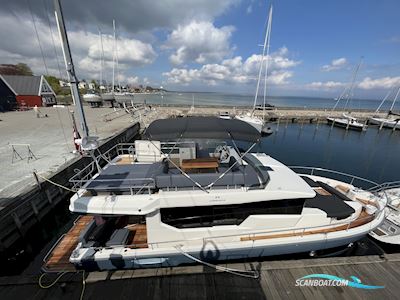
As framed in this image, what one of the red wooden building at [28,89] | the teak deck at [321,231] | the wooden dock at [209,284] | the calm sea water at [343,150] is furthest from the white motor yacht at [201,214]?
the red wooden building at [28,89]

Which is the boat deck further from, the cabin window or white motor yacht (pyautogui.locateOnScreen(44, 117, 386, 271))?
the cabin window

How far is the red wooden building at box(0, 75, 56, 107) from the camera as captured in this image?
1313 inches

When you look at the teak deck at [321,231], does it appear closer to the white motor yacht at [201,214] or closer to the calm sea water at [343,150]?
the white motor yacht at [201,214]

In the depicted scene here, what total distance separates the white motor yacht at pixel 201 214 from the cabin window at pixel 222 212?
0.03m

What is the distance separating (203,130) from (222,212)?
2.21 metres

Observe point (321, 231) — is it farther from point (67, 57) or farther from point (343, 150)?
point (343, 150)

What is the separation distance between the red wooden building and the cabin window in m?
41.9

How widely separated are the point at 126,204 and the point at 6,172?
9.14 meters

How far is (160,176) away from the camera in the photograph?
4977mm

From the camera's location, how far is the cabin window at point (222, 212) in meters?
4.96

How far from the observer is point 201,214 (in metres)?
5.04

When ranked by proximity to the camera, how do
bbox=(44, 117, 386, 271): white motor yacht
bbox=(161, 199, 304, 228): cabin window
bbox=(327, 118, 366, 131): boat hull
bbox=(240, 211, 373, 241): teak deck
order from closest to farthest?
bbox=(44, 117, 386, 271): white motor yacht < bbox=(161, 199, 304, 228): cabin window < bbox=(240, 211, 373, 241): teak deck < bbox=(327, 118, 366, 131): boat hull

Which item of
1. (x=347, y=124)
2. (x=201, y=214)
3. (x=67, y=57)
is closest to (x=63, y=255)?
(x=201, y=214)

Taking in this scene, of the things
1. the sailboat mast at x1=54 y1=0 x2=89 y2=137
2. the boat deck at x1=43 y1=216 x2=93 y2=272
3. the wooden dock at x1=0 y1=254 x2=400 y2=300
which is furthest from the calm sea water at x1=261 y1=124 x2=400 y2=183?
the sailboat mast at x1=54 y1=0 x2=89 y2=137
